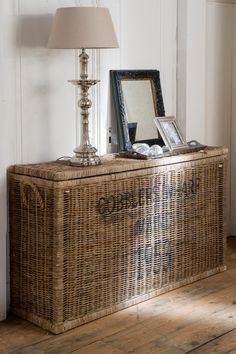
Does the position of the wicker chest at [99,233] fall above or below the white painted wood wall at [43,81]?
below

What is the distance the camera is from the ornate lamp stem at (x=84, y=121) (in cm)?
323

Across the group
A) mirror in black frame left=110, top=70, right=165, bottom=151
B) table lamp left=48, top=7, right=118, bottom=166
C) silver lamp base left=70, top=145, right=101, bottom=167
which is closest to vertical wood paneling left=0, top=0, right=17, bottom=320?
table lamp left=48, top=7, right=118, bottom=166

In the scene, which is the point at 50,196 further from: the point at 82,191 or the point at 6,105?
the point at 6,105

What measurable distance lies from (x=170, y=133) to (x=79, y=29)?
38.2 inches

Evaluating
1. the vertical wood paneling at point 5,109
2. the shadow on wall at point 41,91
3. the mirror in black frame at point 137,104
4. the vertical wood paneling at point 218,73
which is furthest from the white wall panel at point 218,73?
the vertical wood paneling at point 5,109

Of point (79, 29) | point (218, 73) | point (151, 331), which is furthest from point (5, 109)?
point (218, 73)

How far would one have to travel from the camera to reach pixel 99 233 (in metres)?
3.21

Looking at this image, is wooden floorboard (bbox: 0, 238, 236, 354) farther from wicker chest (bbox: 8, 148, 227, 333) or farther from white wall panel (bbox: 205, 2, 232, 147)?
white wall panel (bbox: 205, 2, 232, 147)

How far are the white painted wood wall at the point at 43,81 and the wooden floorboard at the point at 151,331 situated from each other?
33cm

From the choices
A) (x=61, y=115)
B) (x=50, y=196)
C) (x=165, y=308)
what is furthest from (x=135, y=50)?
(x=165, y=308)

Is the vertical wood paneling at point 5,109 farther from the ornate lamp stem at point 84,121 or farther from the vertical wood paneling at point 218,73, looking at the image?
the vertical wood paneling at point 218,73

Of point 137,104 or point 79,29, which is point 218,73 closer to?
point 137,104

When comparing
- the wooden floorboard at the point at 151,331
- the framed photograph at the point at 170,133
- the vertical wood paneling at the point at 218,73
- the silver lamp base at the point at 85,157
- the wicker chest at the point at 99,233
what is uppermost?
the vertical wood paneling at the point at 218,73

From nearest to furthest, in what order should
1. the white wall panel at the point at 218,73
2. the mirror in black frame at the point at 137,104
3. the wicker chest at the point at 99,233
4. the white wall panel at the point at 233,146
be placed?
the wicker chest at the point at 99,233 → the mirror in black frame at the point at 137,104 → the white wall panel at the point at 218,73 → the white wall panel at the point at 233,146
